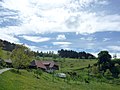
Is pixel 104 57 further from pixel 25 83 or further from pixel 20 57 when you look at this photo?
pixel 25 83

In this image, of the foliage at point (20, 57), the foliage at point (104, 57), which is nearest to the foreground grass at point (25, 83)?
the foliage at point (20, 57)

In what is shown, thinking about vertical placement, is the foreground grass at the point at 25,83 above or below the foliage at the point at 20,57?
below

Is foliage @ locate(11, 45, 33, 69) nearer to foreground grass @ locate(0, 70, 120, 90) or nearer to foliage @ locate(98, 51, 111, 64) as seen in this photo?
foreground grass @ locate(0, 70, 120, 90)

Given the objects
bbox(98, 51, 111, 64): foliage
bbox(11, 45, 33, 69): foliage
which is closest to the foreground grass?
bbox(11, 45, 33, 69): foliage

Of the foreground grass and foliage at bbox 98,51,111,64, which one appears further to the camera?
foliage at bbox 98,51,111,64

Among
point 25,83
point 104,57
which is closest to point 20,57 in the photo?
point 25,83

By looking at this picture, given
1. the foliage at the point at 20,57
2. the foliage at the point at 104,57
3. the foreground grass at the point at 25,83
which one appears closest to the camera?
the foreground grass at the point at 25,83

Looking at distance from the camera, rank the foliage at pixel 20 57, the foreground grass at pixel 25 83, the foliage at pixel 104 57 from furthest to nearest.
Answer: the foliage at pixel 104 57 < the foliage at pixel 20 57 < the foreground grass at pixel 25 83

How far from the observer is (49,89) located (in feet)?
223

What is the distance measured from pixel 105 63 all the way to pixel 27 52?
81.2 meters

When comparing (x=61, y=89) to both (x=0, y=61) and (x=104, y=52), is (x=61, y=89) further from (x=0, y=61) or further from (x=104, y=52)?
(x=104, y=52)

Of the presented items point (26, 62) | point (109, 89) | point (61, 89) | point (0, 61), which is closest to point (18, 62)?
point (26, 62)

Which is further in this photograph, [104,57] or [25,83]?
[104,57]

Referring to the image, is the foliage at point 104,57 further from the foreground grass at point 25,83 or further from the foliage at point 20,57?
the foreground grass at point 25,83
